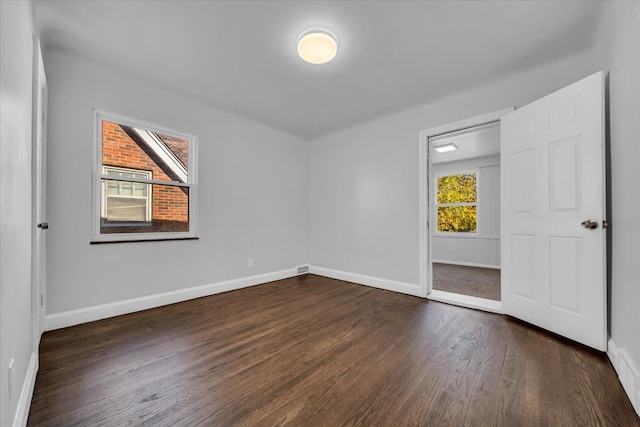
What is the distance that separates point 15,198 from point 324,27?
2.14 metres

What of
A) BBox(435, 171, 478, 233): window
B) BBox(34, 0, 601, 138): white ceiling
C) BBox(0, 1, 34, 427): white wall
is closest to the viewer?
BBox(0, 1, 34, 427): white wall

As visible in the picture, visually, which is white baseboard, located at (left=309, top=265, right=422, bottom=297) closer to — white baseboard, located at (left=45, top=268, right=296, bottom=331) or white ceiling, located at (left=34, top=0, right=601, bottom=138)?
white baseboard, located at (left=45, top=268, right=296, bottom=331)

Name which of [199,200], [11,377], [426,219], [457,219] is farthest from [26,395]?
[457,219]

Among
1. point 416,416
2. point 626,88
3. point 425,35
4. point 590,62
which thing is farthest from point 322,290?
point 590,62

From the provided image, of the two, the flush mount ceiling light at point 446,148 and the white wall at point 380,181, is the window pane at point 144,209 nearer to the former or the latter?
the white wall at point 380,181

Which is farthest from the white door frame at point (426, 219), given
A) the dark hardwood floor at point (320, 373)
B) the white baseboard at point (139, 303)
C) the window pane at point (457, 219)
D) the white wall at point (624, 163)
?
the window pane at point (457, 219)

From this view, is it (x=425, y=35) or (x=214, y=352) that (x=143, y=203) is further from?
(x=425, y=35)

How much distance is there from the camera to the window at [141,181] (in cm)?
270

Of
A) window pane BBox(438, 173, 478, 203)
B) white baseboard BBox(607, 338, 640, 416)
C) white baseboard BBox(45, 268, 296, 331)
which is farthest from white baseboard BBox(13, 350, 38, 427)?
window pane BBox(438, 173, 478, 203)

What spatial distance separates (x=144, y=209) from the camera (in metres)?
2.99

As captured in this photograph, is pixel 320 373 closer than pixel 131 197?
Yes

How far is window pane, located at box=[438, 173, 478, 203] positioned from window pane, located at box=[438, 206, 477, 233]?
0.19 m

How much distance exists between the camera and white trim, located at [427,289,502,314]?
2.84 meters

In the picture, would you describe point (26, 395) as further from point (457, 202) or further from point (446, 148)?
point (457, 202)
